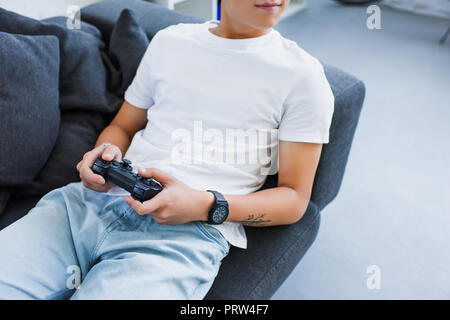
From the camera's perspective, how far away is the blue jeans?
29.0 inches

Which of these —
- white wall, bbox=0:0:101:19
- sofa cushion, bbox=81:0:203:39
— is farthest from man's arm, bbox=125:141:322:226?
white wall, bbox=0:0:101:19

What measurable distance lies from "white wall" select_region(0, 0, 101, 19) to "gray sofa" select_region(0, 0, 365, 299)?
2.20 ft

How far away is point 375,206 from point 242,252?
849mm

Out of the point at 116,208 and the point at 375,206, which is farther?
the point at 375,206

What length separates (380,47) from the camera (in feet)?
9.53

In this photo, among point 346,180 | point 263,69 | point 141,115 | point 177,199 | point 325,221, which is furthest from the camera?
point 346,180

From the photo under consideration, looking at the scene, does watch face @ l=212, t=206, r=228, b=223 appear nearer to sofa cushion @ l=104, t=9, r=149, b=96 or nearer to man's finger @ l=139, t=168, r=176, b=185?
man's finger @ l=139, t=168, r=176, b=185

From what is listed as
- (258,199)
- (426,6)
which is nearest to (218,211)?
(258,199)

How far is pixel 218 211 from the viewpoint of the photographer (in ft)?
2.66

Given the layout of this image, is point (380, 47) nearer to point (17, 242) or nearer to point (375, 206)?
point (375, 206)

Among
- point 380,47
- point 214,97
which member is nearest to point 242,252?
point 214,97

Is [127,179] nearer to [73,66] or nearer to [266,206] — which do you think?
[266,206]

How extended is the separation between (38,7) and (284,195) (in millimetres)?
1330

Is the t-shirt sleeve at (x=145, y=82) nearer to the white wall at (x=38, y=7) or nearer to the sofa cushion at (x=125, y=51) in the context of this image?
the sofa cushion at (x=125, y=51)
